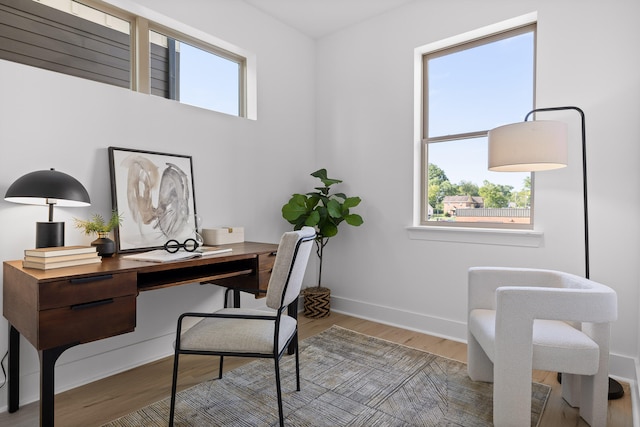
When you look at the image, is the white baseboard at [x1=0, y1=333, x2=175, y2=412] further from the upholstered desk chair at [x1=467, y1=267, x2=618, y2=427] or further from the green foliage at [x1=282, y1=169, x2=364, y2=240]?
the upholstered desk chair at [x1=467, y1=267, x2=618, y2=427]

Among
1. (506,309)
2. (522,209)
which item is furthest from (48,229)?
(522,209)

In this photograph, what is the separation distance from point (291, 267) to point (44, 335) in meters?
1.00

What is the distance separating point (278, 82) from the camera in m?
3.40

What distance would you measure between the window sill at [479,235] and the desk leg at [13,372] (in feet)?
8.95

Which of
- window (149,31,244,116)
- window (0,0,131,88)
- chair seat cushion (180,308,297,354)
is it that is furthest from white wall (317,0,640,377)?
window (0,0,131,88)

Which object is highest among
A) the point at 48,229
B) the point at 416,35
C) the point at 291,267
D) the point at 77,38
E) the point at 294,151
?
the point at 416,35

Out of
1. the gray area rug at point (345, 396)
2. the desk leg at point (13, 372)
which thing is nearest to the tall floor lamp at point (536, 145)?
the gray area rug at point (345, 396)

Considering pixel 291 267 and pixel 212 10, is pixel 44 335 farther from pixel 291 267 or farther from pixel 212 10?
pixel 212 10

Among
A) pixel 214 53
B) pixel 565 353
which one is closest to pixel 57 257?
pixel 214 53

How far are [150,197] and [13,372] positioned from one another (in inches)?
46.2

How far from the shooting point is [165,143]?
2.54 m

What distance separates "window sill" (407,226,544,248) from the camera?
100 inches

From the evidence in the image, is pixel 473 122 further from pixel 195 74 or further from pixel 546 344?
pixel 195 74

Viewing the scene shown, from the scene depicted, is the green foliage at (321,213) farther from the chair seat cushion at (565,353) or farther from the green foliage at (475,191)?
the chair seat cushion at (565,353)
